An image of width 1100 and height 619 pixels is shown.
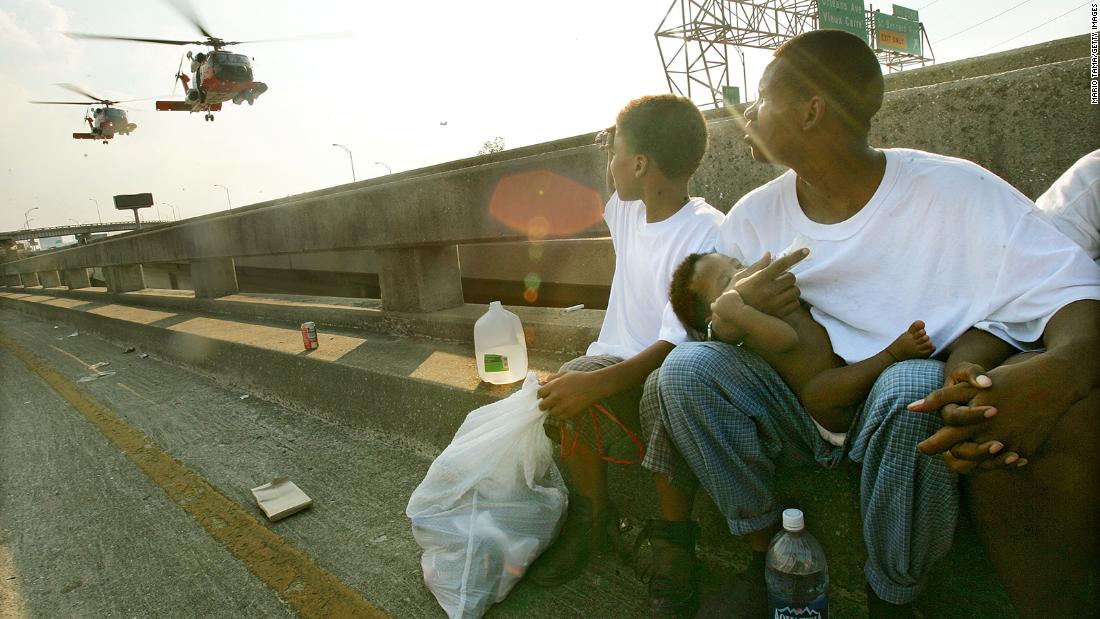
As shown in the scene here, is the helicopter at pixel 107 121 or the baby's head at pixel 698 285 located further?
the helicopter at pixel 107 121

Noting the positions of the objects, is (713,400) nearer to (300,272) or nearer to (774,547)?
(774,547)

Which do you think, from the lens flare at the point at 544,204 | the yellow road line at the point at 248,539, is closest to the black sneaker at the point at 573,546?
the yellow road line at the point at 248,539

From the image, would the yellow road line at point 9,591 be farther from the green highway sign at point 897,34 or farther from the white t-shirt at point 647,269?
the green highway sign at point 897,34

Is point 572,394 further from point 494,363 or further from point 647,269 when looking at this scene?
point 494,363

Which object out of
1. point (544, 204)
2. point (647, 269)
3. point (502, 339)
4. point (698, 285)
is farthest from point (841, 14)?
point (698, 285)

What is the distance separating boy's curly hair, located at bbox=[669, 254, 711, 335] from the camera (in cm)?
193

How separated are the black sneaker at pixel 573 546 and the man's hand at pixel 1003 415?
3.85 ft

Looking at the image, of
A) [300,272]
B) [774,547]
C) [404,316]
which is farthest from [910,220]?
[300,272]

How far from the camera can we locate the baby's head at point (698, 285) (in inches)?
73.5

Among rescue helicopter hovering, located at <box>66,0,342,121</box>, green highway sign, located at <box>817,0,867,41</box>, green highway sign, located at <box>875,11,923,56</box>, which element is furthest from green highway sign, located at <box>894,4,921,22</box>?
rescue helicopter hovering, located at <box>66,0,342,121</box>

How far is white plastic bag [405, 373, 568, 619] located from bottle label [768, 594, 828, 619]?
78cm

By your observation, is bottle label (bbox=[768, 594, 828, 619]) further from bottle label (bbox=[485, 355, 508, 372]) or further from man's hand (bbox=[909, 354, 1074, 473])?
bottle label (bbox=[485, 355, 508, 372])

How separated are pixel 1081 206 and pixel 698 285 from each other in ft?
3.12

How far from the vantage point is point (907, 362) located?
141cm
